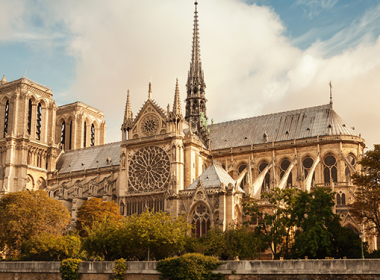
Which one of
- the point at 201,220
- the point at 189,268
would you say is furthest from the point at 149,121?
the point at 189,268

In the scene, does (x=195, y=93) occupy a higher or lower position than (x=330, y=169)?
higher

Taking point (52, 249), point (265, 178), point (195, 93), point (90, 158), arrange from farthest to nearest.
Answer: point (90, 158)
point (195, 93)
point (265, 178)
point (52, 249)

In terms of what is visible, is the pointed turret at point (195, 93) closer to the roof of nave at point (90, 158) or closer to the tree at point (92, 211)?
the roof of nave at point (90, 158)

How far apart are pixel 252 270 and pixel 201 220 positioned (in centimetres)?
1373

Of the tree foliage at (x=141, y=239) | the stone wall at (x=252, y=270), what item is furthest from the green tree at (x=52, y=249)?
the stone wall at (x=252, y=270)

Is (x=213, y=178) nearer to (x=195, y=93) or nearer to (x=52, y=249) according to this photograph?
(x=52, y=249)

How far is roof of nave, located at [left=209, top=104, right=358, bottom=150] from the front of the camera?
192 feet

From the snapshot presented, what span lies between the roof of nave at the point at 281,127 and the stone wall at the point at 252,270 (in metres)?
31.9

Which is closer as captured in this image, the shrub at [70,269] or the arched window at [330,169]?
the shrub at [70,269]

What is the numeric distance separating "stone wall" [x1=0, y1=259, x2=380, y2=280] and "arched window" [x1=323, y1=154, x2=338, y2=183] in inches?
1142

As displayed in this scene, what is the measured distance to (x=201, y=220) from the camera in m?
42.1

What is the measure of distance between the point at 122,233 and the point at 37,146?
42.7 meters

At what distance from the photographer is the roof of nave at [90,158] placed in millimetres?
72875

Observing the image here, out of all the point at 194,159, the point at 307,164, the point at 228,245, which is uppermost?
the point at 194,159
